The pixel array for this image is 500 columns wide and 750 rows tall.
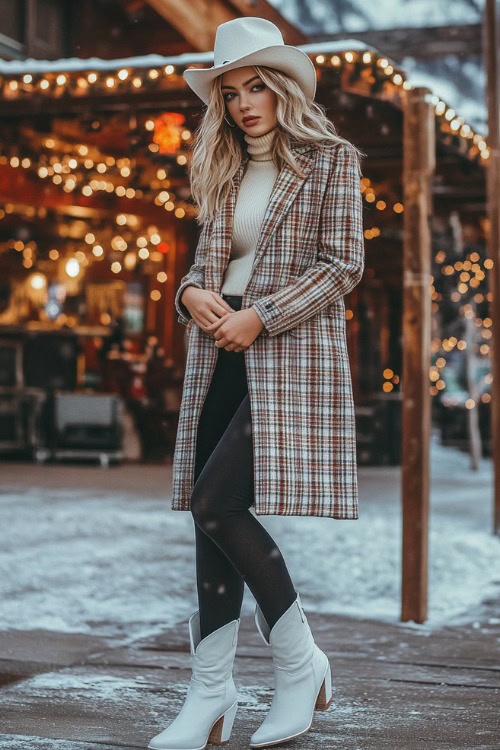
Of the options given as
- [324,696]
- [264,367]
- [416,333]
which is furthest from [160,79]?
[324,696]

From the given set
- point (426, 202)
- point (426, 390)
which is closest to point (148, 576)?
point (426, 390)

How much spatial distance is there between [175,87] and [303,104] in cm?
278

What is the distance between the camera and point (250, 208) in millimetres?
3055

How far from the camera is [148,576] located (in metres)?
5.93

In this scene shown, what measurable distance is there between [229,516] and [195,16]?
10.4 metres

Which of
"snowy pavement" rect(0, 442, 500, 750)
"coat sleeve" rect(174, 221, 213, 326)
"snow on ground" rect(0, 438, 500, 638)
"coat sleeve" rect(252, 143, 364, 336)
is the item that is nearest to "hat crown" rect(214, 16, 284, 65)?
"coat sleeve" rect(252, 143, 364, 336)

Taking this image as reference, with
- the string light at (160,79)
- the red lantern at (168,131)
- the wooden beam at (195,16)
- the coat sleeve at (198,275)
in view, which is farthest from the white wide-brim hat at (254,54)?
the wooden beam at (195,16)

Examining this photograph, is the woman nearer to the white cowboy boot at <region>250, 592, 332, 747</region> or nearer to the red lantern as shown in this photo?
the white cowboy boot at <region>250, 592, 332, 747</region>

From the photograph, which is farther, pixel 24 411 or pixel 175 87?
pixel 24 411

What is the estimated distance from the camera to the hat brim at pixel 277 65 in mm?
2961

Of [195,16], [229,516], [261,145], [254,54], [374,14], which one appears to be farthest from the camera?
[374,14]

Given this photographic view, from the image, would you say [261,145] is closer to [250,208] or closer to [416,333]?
[250,208]

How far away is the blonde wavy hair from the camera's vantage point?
3006 mm

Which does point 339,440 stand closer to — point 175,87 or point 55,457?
point 175,87
